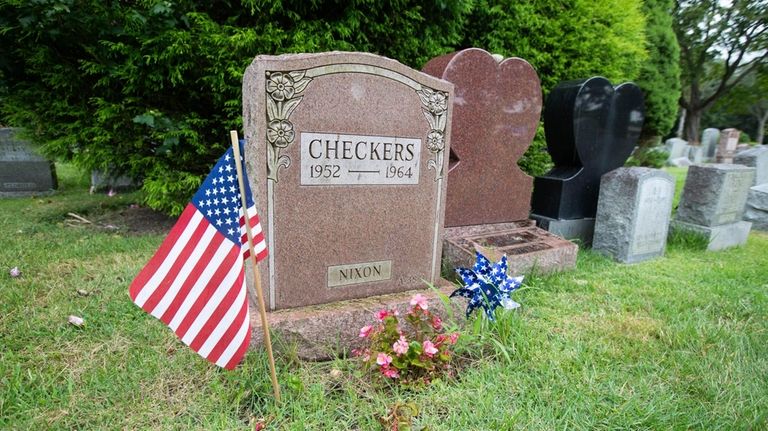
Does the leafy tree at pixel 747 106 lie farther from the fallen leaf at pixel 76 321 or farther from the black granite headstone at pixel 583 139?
the fallen leaf at pixel 76 321

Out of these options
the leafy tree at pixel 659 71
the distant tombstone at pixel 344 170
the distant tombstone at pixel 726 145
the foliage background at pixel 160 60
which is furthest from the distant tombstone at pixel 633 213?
the distant tombstone at pixel 726 145

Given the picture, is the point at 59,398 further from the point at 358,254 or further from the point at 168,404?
the point at 358,254

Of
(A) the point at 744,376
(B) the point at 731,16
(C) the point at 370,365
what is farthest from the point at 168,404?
(B) the point at 731,16

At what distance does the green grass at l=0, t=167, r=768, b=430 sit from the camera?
5.72 feet

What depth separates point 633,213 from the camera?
12.8 ft

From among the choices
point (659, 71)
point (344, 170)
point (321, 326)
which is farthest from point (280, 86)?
Answer: point (659, 71)

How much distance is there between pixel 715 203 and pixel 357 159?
4337 millimetres

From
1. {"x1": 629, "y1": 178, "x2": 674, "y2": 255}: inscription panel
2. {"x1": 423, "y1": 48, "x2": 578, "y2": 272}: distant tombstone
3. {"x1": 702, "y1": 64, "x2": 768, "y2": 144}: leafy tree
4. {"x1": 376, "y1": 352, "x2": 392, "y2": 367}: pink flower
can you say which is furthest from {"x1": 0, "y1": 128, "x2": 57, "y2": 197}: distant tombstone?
{"x1": 702, "y1": 64, "x2": 768, "y2": 144}: leafy tree

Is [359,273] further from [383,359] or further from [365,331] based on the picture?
[383,359]

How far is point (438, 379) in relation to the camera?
1.95 meters

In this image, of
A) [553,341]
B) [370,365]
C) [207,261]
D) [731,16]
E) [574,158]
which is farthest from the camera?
[731,16]

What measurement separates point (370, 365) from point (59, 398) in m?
1.38

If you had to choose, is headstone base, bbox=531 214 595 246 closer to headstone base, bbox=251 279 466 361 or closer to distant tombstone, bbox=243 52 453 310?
distant tombstone, bbox=243 52 453 310

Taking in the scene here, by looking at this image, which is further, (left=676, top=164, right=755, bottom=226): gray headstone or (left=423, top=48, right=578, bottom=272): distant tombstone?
(left=676, top=164, right=755, bottom=226): gray headstone
